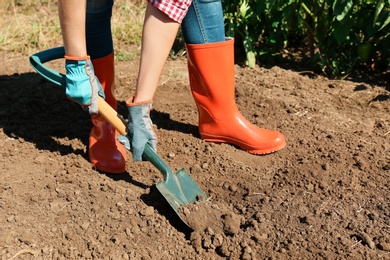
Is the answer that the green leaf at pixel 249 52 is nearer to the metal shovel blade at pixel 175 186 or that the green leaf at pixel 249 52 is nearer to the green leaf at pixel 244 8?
the green leaf at pixel 244 8

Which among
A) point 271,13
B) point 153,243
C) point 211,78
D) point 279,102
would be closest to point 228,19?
point 271,13

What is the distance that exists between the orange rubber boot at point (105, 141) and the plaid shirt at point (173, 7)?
571mm

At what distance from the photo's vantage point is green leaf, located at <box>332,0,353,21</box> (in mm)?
3469

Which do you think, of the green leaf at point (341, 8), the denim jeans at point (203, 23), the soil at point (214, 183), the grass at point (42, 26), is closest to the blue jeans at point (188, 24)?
the denim jeans at point (203, 23)

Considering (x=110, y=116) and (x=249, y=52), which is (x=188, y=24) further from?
(x=249, y=52)

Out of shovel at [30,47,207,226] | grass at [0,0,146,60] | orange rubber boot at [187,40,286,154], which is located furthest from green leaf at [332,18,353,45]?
shovel at [30,47,207,226]

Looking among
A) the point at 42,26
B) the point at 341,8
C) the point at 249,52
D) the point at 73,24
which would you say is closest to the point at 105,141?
the point at 73,24

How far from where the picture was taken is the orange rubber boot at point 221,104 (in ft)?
9.30

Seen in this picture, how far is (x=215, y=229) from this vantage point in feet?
7.81

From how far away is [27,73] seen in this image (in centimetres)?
390

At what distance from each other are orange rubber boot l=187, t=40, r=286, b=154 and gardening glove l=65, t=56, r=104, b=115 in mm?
579

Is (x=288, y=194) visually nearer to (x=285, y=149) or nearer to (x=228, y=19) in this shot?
(x=285, y=149)

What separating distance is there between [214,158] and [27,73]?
1.64 meters

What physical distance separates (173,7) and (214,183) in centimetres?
84
